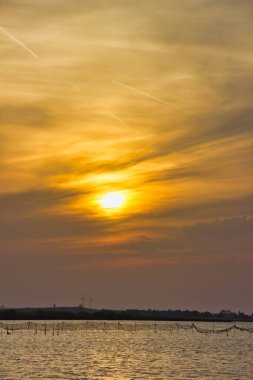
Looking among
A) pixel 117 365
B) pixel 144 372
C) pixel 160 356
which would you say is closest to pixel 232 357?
pixel 160 356

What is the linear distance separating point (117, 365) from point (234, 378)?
75.5 ft

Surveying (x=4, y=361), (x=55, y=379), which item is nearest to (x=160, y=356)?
(x=4, y=361)

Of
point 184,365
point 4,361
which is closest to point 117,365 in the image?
point 184,365

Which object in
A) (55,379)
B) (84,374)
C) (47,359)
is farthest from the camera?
(47,359)

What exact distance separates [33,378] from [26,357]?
133ft

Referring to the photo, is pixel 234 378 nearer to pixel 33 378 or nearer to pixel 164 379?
pixel 164 379

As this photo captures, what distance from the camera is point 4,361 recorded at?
390 ft

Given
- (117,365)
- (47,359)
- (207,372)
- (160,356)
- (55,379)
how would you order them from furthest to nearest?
1. (160,356)
2. (47,359)
3. (117,365)
4. (207,372)
5. (55,379)

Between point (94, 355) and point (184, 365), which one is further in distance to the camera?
point (94, 355)

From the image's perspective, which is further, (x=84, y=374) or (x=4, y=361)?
(x=4, y=361)

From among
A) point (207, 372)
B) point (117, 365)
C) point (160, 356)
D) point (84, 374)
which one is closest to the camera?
point (84, 374)

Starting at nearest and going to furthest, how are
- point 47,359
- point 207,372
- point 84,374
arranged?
point 84,374 → point 207,372 → point 47,359

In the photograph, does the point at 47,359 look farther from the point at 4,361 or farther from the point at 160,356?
the point at 160,356

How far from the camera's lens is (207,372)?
→ 343 feet
